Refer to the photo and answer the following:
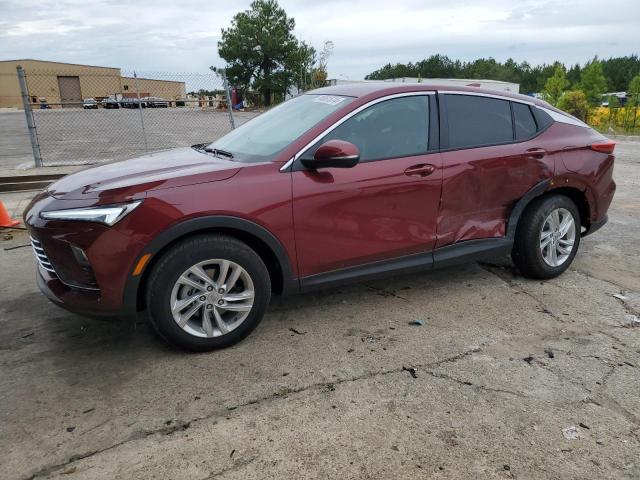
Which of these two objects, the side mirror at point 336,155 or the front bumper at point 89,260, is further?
the side mirror at point 336,155

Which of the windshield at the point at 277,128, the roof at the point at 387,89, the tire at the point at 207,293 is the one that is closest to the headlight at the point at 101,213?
the tire at the point at 207,293

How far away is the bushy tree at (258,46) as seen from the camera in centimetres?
4691

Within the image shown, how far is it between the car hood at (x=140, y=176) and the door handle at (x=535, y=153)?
2386 mm

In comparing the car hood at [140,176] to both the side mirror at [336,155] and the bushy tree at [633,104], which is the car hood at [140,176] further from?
the bushy tree at [633,104]

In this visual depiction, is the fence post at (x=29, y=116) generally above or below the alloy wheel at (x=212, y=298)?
above

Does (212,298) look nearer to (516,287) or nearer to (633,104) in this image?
(516,287)

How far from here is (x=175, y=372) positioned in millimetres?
3070

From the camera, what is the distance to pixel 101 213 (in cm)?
291

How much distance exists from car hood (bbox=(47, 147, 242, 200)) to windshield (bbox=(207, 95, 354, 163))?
22 cm

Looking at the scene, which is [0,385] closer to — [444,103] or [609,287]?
[444,103]

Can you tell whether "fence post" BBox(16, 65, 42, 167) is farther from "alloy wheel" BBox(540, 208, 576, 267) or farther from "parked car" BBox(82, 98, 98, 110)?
"alloy wheel" BBox(540, 208, 576, 267)

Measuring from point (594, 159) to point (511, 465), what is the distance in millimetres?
3156

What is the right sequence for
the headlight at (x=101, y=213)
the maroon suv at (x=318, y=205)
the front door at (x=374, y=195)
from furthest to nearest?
the front door at (x=374, y=195) < the maroon suv at (x=318, y=205) < the headlight at (x=101, y=213)

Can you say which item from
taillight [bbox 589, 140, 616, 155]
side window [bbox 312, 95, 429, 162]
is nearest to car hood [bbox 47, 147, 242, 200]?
side window [bbox 312, 95, 429, 162]
